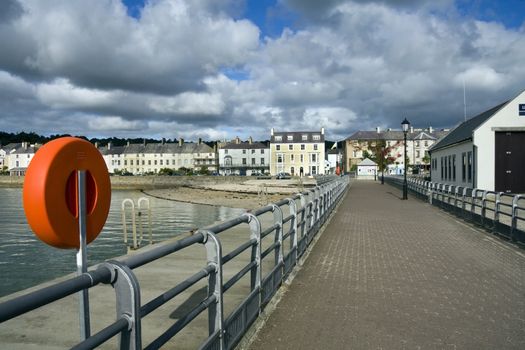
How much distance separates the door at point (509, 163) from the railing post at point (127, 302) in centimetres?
2823

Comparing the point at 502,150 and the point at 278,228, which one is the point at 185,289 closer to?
the point at 278,228

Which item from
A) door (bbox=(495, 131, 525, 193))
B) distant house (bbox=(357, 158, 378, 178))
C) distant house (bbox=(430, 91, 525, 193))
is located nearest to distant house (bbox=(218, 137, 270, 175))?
distant house (bbox=(357, 158, 378, 178))

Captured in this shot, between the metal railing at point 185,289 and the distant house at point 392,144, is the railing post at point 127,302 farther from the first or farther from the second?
the distant house at point 392,144

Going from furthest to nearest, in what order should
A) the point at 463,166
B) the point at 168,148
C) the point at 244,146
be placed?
the point at 168,148
the point at 244,146
the point at 463,166

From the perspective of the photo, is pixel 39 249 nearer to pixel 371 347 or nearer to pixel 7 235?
pixel 7 235

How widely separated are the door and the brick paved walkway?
55.6 feet

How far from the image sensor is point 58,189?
294 centimetres

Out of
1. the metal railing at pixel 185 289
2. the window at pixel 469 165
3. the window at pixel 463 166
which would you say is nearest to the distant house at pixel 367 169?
the window at pixel 463 166

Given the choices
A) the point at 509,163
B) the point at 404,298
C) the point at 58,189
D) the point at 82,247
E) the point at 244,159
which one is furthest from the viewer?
the point at 244,159

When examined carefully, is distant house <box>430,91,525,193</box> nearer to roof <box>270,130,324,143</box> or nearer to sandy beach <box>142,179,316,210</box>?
sandy beach <box>142,179,316,210</box>

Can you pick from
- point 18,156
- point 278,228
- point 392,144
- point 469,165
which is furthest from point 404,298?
point 18,156

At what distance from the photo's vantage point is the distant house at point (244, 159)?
398ft

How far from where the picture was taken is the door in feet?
88.6

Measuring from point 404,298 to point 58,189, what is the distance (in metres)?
5.17
